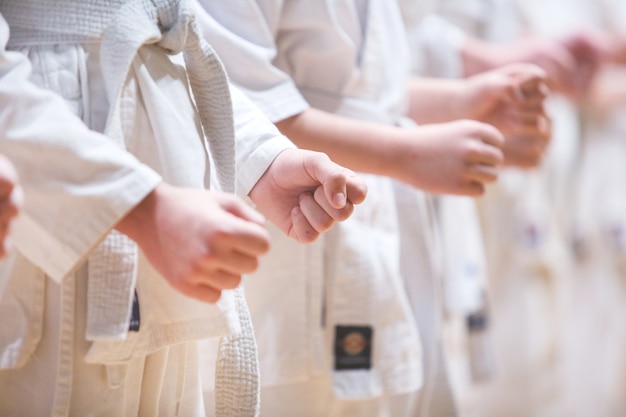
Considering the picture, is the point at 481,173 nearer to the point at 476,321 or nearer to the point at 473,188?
the point at 473,188

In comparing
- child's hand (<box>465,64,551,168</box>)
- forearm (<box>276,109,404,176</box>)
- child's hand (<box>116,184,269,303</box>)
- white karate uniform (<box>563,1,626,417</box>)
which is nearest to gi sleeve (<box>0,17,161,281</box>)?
child's hand (<box>116,184,269,303</box>)

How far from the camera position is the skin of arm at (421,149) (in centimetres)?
69

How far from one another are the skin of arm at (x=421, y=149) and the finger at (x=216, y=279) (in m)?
0.28

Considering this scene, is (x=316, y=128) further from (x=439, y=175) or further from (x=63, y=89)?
(x=63, y=89)

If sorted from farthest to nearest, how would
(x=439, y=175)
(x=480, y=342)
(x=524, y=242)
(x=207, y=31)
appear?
(x=524, y=242)
(x=480, y=342)
(x=439, y=175)
(x=207, y=31)

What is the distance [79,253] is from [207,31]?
0.24 meters

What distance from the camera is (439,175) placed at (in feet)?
2.32

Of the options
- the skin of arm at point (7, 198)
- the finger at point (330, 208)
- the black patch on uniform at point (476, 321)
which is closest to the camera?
the skin of arm at point (7, 198)

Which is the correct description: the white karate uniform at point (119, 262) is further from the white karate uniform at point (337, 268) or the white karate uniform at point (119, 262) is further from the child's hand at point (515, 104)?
the child's hand at point (515, 104)

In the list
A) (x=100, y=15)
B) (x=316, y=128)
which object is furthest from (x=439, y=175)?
(x=100, y=15)

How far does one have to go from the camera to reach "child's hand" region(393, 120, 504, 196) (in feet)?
2.27

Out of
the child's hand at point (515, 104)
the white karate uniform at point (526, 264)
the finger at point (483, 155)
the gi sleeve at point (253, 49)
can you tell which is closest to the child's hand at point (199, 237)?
the gi sleeve at point (253, 49)

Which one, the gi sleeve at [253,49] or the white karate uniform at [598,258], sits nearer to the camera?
the gi sleeve at [253,49]

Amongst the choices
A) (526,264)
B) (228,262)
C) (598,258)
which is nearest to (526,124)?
(228,262)
